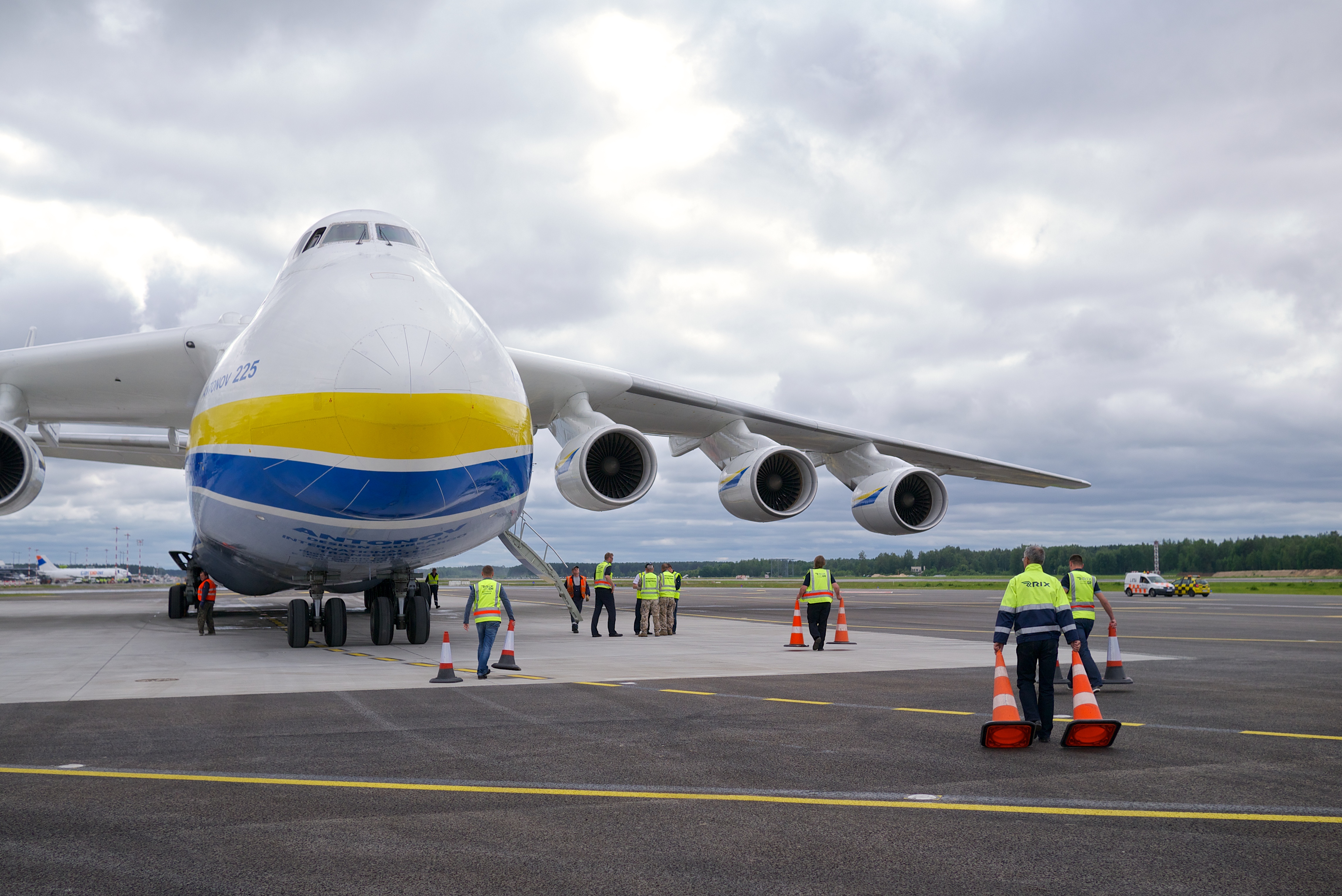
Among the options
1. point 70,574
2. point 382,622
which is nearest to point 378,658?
point 382,622

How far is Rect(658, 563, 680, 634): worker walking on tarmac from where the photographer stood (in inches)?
660

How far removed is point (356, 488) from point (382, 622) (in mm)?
3797

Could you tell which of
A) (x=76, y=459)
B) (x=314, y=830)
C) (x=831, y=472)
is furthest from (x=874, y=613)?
(x=314, y=830)

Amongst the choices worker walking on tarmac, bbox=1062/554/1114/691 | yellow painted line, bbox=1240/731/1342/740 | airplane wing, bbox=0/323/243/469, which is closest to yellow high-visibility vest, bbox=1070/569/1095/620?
worker walking on tarmac, bbox=1062/554/1114/691

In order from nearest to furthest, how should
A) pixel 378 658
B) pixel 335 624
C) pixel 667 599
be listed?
pixel 378 658 < pixel 335 624 < pixel 667 599

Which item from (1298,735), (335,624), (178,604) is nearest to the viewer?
(1298,735)

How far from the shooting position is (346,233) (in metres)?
13.1

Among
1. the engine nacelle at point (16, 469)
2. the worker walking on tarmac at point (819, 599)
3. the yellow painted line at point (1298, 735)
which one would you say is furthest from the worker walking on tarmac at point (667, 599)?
the yellow painted line at point (1298, 735)

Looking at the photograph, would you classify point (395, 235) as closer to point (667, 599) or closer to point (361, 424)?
point (361, 424)

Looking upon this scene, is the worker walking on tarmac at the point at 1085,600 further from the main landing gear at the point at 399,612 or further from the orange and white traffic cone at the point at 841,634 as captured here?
the main landing gear at the point at 399,612

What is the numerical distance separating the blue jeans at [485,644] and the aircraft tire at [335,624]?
351cm

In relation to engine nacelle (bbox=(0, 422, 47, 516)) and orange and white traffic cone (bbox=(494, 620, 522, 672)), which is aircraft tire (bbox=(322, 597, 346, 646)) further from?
engine nacelle (bbox=(0, 422, 47, 516))

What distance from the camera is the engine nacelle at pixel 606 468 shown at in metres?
14.9

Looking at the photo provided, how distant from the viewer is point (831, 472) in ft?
68.2
